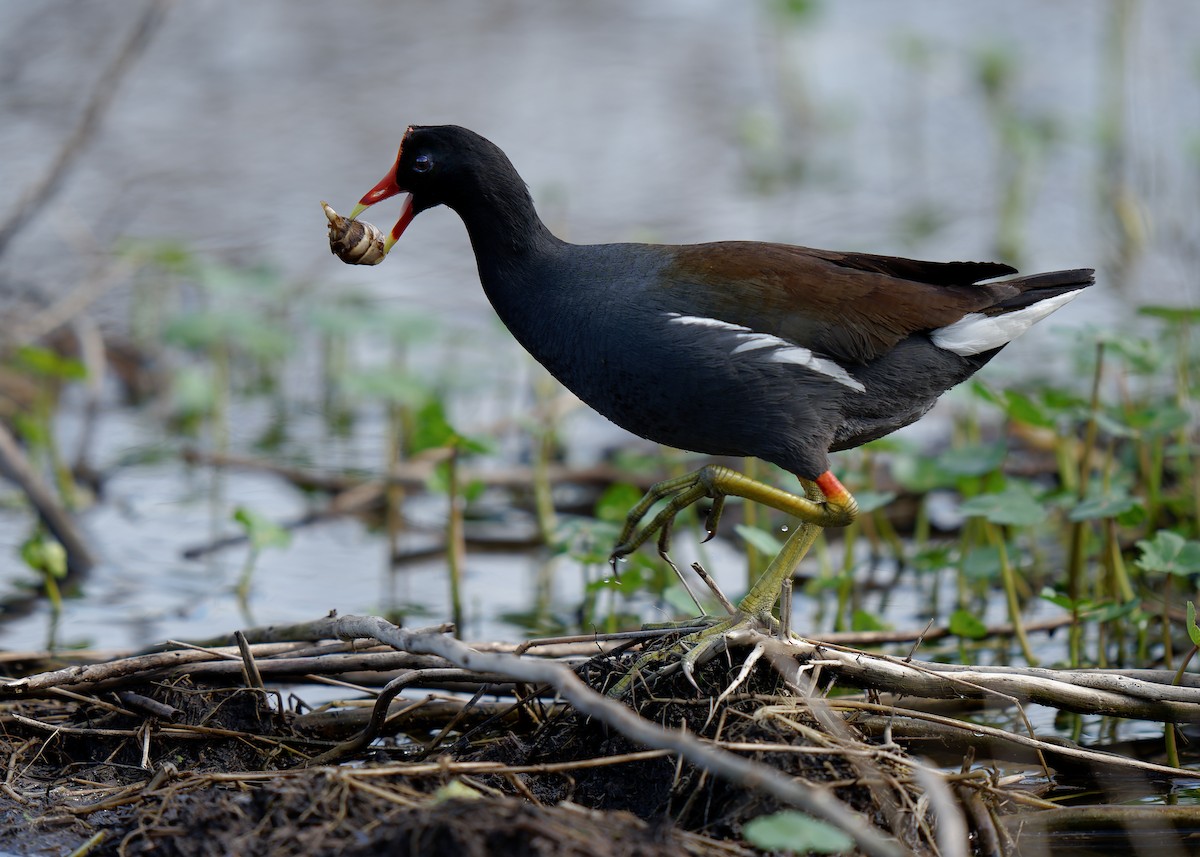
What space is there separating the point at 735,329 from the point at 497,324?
416 centimetres

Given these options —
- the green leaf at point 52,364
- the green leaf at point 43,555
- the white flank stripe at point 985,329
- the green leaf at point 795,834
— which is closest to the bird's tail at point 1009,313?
the white flank stripe at point 985,329

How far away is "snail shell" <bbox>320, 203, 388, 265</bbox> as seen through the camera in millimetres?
3645

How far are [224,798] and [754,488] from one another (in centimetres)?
133

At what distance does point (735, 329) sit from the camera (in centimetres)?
339

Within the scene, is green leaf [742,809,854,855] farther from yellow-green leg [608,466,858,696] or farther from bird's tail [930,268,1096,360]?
bird's tail [930,268,1096,360]

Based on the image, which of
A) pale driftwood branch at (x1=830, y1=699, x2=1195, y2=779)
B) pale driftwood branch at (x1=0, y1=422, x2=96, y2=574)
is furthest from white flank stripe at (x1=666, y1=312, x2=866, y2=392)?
pale driftwood branch at (x1=0, y1=422, x2=96, y2=574)

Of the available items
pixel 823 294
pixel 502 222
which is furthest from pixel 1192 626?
pixel 502 222

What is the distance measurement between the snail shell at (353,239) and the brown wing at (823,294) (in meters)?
0.75

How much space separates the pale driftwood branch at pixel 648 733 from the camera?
7.27ft

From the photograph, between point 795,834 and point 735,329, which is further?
point 735,329

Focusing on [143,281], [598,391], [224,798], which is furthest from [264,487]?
[224,798]

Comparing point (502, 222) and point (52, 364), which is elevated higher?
point (502, 222)

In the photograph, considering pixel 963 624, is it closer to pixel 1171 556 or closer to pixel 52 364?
pixel 1171 556

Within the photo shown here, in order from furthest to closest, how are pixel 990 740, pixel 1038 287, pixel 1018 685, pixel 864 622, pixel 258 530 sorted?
pixel 258 530
pixel 864 622
pixel 1038 287
pixel 990 740
pixel 1018 685
